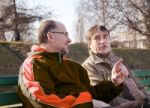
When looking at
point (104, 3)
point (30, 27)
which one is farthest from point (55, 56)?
point (104, 3)

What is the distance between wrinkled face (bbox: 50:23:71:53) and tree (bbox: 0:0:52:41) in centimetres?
1745

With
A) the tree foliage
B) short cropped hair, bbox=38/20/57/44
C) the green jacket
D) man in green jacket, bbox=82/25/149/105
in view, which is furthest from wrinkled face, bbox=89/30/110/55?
the tree foliage

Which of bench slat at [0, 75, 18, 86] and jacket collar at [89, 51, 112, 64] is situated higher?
jacket collar at [89, 51, 112, 64]

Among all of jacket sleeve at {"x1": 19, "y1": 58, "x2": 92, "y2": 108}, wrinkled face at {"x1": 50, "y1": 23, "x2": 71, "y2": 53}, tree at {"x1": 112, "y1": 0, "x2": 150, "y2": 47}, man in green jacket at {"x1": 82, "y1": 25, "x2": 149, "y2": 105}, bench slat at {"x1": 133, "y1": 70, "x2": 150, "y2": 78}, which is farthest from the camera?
→ tree at {"x1": 112, "y1": 0, "x2": 150, "y2": 47}

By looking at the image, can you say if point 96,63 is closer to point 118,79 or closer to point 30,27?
point 118,79

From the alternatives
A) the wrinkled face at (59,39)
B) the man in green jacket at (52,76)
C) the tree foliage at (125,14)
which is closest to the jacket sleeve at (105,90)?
the man in green jacket at (52,76)

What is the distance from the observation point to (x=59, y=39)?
Answer: 3896mm

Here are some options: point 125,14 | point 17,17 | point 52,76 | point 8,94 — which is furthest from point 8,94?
point 125,14

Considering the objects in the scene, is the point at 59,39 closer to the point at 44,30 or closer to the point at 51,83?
the point at 44,30

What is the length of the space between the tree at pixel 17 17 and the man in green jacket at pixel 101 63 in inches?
662

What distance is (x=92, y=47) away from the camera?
4707 millimetres

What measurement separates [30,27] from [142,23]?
1090 cm

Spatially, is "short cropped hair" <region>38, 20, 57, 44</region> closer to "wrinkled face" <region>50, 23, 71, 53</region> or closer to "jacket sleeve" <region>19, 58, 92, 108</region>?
"wrinkled face" <region>50, 23, 71, 53</region>

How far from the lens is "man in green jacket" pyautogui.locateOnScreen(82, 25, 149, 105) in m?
4.51
